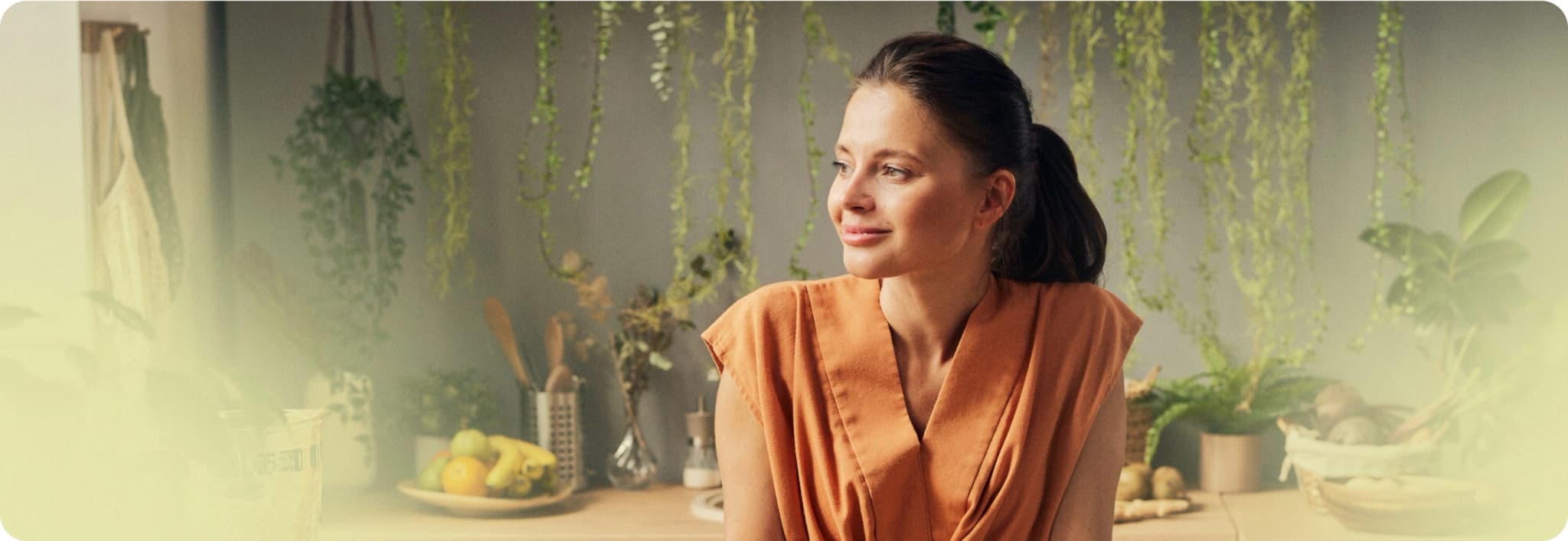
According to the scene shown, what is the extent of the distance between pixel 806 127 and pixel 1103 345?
1253mm

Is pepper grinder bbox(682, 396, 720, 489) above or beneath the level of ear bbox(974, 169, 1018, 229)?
beneath

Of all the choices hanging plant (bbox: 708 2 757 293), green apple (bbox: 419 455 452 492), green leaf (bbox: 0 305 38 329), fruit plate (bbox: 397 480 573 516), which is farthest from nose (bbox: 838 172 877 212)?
green apple (bbox: 419 455 452 492)

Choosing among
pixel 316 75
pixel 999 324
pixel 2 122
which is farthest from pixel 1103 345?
pixel 316 75

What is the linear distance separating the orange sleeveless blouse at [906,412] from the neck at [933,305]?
18mm

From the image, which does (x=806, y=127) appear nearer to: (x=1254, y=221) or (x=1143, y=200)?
(x=1143, y=200)

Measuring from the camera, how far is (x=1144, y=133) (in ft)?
8.34

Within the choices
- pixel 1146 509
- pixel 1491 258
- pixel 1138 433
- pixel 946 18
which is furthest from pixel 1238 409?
pixel 946 18

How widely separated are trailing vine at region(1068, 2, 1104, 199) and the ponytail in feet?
3.42

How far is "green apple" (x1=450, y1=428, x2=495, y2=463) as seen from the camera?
249 centimetres

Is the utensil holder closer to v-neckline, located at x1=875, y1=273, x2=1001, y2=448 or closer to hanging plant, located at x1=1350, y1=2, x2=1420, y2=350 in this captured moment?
v-neckline, located at x1=875, y1=273, x2=1001, y2=448

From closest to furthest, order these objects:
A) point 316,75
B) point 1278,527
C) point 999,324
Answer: point 999,324 < point 1278,527 < point 316,75

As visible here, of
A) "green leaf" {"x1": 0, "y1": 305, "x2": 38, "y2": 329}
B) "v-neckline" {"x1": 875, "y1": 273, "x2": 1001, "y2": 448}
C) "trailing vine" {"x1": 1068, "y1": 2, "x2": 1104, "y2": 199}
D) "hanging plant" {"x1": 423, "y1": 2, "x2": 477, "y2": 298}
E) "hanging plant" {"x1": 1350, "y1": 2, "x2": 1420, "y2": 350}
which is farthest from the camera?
"hanging plant" {"x1": 423, "y1": 2, "x2": 477, "y2": 298}

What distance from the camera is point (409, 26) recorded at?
2637mm

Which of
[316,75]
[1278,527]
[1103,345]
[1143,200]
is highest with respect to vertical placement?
[316,75]
